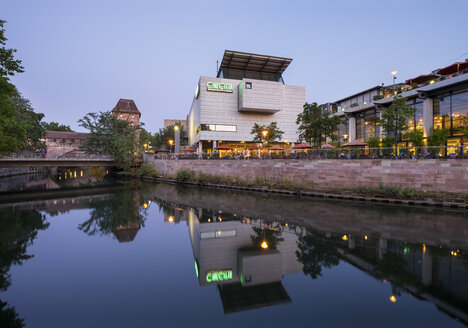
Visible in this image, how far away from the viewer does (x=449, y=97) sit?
95.0ft

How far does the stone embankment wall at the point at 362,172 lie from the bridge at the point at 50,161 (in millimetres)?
29460

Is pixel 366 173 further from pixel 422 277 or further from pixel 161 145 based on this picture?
pixel 161 145

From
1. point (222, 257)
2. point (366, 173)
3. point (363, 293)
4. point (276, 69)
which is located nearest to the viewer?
point (363, 293)

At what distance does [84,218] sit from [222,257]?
12.6 m

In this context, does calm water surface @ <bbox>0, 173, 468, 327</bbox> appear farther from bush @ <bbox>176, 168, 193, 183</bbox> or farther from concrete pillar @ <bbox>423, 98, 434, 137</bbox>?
concrete pillar @ <bbox>423, 98, 434, 137</bbox>

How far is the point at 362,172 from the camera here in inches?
822

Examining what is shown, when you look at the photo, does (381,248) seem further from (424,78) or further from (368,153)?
(424,78)

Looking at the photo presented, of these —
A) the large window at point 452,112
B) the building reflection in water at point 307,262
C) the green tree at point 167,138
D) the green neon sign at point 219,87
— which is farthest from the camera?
the green tree at point 167,138

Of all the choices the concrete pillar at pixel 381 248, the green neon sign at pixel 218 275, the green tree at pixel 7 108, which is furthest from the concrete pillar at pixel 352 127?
the green tree at pixel 7 108

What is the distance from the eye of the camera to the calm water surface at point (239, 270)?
18.9 ft

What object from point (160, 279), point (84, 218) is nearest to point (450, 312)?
point (160, 279)

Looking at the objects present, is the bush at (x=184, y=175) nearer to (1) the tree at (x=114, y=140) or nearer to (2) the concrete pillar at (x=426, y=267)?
(1) the tree at (x=114, y=140)

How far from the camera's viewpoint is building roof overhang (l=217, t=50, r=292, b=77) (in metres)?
50.4

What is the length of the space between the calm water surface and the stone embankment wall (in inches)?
134
